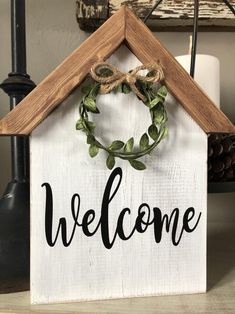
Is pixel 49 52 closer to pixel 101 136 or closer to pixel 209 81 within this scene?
pixel 209 81

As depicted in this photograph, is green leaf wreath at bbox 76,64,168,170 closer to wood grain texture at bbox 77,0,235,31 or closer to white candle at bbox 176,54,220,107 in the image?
white candle at bbox 176,54,220,107

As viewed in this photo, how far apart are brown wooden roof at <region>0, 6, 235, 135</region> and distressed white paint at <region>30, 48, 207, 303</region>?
0.02 m

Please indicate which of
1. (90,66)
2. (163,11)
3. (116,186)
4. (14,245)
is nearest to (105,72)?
(90,66)

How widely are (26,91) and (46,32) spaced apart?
406 millimetres

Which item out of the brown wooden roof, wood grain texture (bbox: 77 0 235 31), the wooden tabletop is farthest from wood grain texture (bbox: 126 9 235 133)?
wood grain texture (bbox: 77 0 235 31)

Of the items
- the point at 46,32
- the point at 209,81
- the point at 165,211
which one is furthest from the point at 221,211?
the point at 46,32

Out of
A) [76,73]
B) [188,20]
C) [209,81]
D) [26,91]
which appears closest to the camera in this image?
[76,73]

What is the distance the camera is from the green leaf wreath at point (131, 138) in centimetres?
44

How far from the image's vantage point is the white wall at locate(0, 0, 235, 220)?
87 centimetres

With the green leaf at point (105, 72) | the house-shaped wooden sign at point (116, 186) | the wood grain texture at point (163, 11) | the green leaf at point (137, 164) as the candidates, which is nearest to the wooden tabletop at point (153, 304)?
the house-shaped wooden sign at point (116, 186)

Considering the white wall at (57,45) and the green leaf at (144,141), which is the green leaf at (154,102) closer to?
the green leaf at (144,141)

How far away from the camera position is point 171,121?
469mm

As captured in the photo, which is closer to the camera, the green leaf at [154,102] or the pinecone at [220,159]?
the green leaf at [154,102]

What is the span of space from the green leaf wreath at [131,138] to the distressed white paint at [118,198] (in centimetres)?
1
